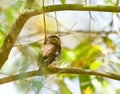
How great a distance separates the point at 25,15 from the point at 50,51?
40cm

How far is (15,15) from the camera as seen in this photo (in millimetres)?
1568

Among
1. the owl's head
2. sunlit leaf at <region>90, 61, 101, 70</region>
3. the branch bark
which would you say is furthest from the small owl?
sunlit leaf at <region>90, 61, 101, 70</region>

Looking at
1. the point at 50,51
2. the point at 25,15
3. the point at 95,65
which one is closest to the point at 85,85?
the point at 95,65

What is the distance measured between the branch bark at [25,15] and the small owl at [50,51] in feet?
0.94

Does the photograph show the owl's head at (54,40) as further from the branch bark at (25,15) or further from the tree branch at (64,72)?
the branch bark at (25,15)

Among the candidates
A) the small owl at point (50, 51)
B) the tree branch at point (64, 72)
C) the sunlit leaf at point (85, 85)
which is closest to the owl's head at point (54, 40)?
the small owl at point (50, 51)

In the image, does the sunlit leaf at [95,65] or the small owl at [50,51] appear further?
the sunlit leaf at [95,65]

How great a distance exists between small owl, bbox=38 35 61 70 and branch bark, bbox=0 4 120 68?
0.29 metres

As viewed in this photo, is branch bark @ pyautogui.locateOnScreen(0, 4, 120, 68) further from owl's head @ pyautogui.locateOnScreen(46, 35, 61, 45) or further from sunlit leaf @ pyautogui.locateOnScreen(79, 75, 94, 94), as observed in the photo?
sunlit leaf @ pyautogui.locateOnScreen(79, 75, 94, 94)

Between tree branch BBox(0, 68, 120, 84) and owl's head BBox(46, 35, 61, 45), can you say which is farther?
owl's head BBox(46, 35, 61, 45)

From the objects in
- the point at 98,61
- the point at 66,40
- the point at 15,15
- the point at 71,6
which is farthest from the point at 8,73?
the point at 98,61

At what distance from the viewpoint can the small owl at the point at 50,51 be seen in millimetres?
1741

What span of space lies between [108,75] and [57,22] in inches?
11.7

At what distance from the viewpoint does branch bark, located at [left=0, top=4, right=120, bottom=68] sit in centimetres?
141
